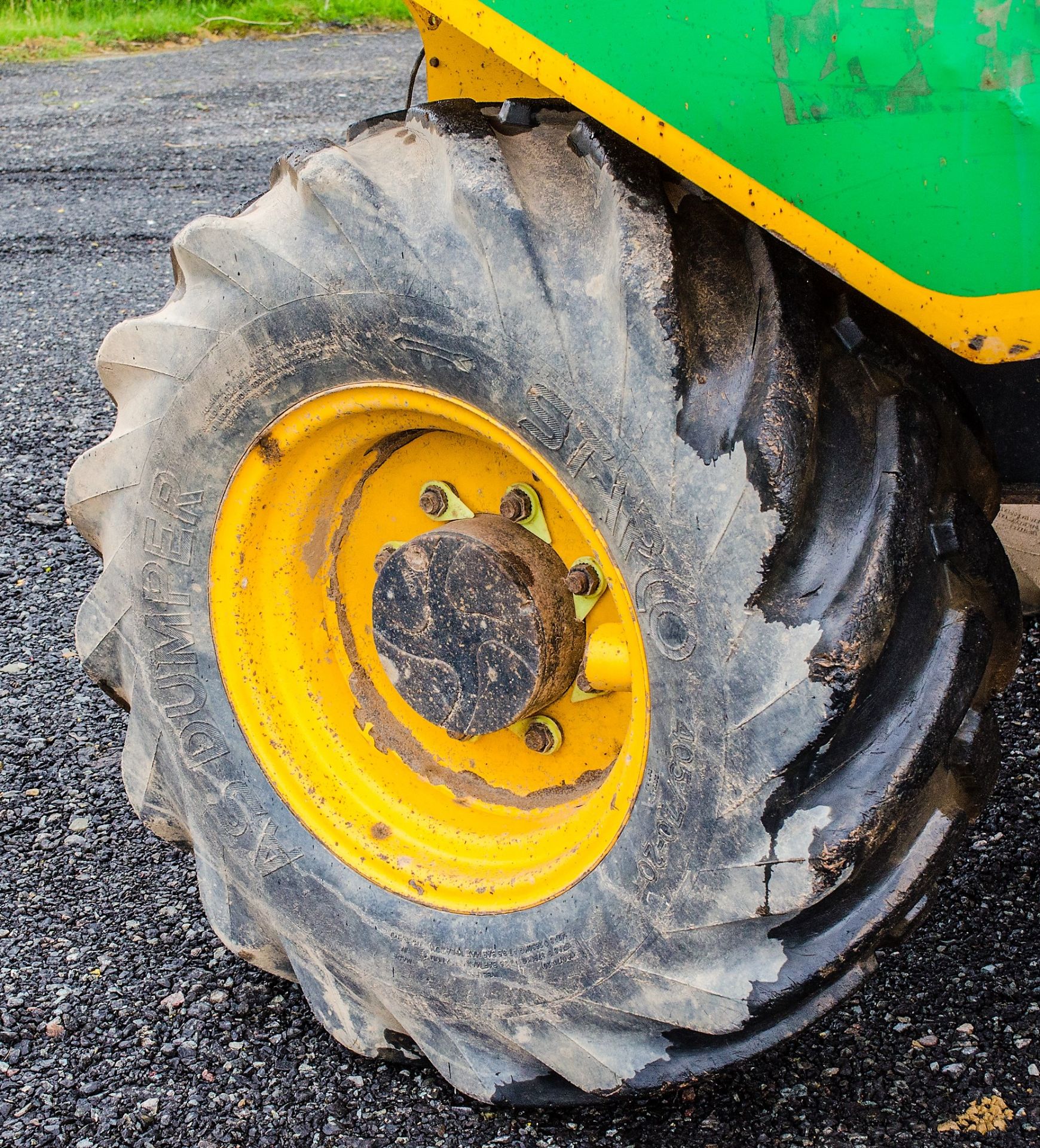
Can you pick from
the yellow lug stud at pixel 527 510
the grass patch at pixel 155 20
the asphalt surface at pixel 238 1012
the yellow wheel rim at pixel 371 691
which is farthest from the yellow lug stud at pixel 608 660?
the grass patch at pixel 155 20

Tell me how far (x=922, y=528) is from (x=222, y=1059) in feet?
4.07

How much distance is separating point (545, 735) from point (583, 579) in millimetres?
249

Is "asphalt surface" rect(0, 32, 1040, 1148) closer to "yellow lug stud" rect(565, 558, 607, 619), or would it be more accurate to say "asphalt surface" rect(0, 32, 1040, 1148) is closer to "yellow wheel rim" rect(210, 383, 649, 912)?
"yellow wheel rim" rect(210, 383, 649, 912)

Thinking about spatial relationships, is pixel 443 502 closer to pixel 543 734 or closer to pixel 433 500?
pixel 433 500

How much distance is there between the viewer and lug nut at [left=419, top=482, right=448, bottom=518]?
168 centimetres

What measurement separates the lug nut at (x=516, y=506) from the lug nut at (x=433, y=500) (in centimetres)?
12

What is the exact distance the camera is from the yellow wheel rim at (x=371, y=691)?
1.59 metres

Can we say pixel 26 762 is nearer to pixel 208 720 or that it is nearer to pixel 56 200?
pixel 208 720

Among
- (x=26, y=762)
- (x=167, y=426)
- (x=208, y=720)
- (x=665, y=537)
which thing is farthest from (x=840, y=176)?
(x=26, y=762)

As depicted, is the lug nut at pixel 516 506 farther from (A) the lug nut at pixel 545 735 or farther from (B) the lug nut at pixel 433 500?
(A) the lug nut at pixel 545 735

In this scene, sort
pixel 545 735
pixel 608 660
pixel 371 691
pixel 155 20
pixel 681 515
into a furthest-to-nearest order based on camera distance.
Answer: pixel 155 20
pixel 371 691
pixel 545 735
pixel 608 660
pixel 681 515

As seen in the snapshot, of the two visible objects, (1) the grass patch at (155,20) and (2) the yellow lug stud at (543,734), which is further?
(1) the grass patch at (155,20)

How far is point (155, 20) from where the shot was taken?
877cm

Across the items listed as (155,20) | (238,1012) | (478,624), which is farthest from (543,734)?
(155,20)
